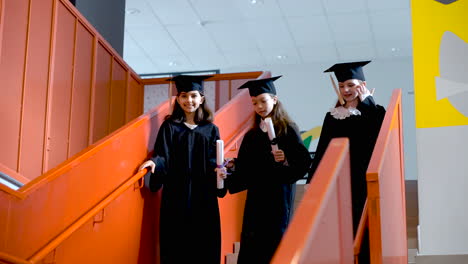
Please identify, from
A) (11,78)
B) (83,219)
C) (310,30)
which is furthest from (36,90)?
(310,30)

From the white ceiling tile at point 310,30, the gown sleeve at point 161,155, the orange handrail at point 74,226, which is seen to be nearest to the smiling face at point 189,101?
the gown sleeve at point 161,155

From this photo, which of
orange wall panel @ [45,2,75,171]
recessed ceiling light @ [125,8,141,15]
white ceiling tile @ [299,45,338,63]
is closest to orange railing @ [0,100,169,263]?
orange wall panel @ [45,2,75,171]

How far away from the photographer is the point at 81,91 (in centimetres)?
760

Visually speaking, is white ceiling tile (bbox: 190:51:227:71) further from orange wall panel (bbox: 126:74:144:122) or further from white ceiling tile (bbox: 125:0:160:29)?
orange wall panel (bbox: 126:74:144:122)

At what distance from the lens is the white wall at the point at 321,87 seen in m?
15.0

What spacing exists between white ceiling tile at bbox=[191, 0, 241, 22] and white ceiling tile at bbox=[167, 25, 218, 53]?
54 cm

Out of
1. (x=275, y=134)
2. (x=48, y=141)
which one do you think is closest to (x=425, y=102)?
(x=275, y=134)

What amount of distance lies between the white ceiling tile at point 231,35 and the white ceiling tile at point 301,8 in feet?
Result: 3.84

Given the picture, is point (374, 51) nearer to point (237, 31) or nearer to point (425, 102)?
point (237, 31)

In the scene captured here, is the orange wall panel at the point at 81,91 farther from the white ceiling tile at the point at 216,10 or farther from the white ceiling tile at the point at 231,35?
the white ceiling tile at the point at 231,35

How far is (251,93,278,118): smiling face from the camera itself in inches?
201

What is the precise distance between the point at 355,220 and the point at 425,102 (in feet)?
7.43

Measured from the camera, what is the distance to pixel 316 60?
624 inches

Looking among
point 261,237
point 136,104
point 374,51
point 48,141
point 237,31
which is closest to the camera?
point 261,237
